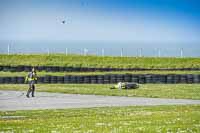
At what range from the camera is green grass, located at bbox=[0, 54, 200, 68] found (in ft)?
230

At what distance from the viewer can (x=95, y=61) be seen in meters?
74.7

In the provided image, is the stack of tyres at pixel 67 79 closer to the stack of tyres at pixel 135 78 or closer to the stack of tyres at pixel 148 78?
the stack of tyres at pixel 135 78

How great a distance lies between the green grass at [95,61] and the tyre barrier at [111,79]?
17004mm

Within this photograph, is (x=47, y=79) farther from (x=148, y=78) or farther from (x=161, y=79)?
(x=161, y=79)

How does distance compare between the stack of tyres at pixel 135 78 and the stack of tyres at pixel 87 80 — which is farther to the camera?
the stack of tyres at pixel 135 78

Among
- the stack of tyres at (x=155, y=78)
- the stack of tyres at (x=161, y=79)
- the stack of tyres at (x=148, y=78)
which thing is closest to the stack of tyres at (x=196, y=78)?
the stack of tyres at (x=161, y=79)

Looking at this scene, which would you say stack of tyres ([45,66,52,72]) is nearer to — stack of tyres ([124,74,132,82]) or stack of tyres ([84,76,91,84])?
stack of tyres ([84,76,91,84])

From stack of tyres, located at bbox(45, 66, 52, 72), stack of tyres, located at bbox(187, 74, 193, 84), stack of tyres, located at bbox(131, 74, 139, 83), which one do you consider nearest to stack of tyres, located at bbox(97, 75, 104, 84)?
stack of tyres, located at bbox(131, 74, 139, 83)

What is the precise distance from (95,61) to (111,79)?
24133 mm

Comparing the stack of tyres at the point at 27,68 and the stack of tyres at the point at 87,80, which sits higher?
the stack of tyres at the point at 27,68

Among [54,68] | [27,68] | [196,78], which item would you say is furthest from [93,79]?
[27,68]

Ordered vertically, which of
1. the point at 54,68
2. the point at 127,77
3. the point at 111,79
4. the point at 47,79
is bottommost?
the point at 111,79

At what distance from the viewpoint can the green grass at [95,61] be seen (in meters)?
70.1

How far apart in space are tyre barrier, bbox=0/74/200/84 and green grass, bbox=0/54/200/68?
17004 mm
